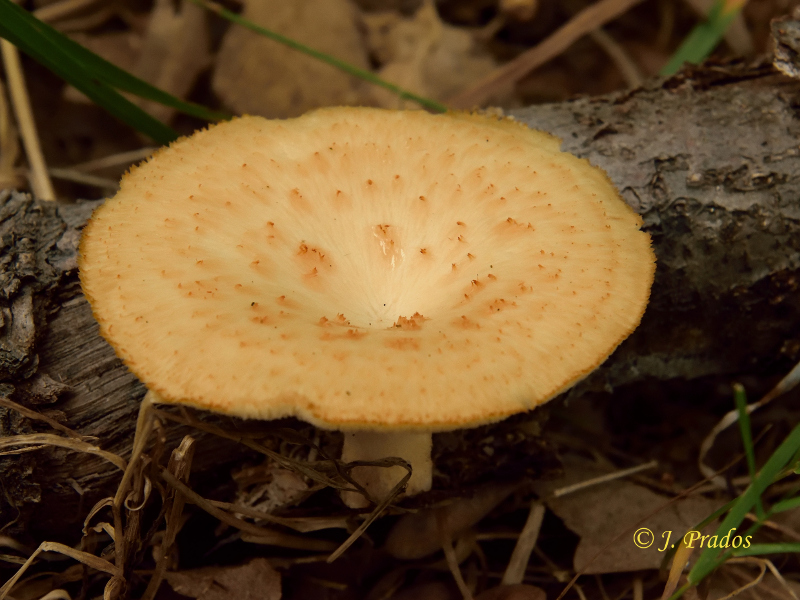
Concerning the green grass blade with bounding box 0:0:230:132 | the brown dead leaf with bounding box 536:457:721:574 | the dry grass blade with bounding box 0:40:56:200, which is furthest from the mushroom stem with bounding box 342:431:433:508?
the dry grass blade with bounding box 0:40:56:200

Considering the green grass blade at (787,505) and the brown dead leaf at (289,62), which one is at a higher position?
the brown dead leaf at (289,62)

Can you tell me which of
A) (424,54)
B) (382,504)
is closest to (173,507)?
(382,504)

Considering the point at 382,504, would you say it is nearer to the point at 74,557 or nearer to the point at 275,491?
the point at 275,491

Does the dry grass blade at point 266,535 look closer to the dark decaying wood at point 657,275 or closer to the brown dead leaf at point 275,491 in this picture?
the brown dead leaf at point 275,491

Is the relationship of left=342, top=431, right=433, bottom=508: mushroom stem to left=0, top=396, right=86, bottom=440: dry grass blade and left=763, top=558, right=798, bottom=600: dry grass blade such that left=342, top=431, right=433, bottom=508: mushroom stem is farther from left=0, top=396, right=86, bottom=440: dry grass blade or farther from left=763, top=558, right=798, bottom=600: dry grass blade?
left=763, top=558, right=798, bottom=600: dry grass blade

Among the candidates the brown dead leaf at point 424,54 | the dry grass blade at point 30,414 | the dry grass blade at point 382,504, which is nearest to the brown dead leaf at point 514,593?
the dry grass blade at point 382,504

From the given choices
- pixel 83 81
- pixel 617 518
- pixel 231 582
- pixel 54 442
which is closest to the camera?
pixel 54 442
